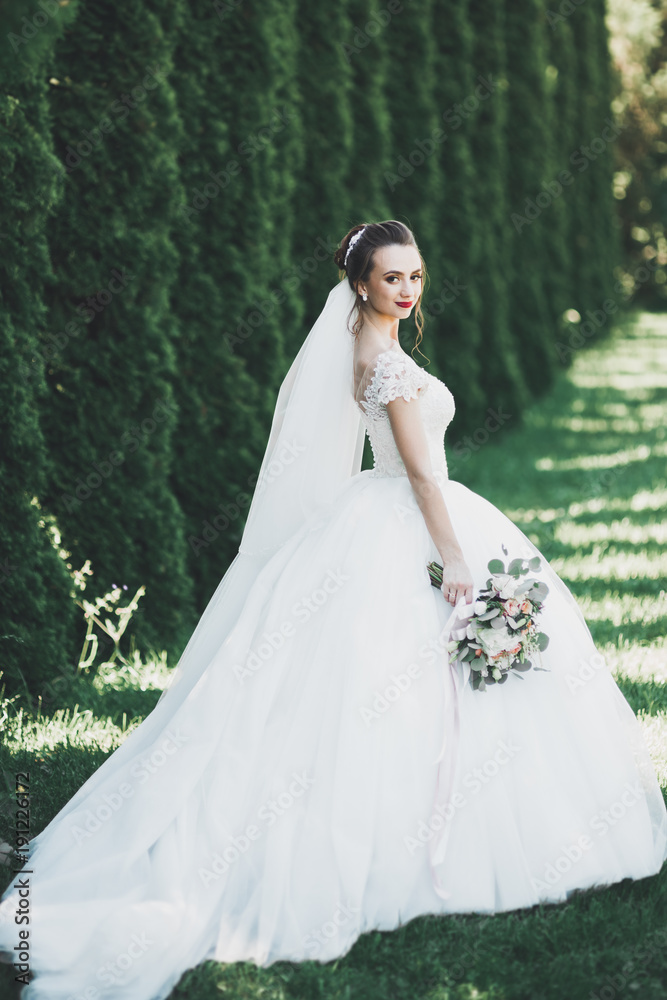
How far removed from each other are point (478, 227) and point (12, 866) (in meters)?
9.20

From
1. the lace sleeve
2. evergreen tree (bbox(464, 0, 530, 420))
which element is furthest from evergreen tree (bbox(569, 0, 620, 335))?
the lace sleeve

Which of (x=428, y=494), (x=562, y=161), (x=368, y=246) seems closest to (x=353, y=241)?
(x=368, y=246)

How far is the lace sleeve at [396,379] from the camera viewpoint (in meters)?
3.05

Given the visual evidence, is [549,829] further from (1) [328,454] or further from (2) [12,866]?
(2) [12,866]

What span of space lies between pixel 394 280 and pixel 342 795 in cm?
162

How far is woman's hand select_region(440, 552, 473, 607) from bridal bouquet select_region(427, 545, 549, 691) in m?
0.05

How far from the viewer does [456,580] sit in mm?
3006

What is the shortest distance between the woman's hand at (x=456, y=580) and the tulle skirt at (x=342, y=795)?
0.19 ft

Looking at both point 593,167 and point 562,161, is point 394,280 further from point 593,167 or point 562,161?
point 593,167

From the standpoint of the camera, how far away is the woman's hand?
9.86 feet

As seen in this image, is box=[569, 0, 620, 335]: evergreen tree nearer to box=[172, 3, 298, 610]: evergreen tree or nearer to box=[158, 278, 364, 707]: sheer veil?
box=[172, 3, 298, 610]: evergreen tree

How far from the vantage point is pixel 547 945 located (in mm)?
→ 2666

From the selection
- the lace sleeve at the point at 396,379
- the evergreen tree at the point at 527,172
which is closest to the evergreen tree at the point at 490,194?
the evergreen tree at the point at 527,172

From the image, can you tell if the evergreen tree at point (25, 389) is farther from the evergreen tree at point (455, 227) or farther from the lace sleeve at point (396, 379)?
the evergreen tree at point (455, 227)
